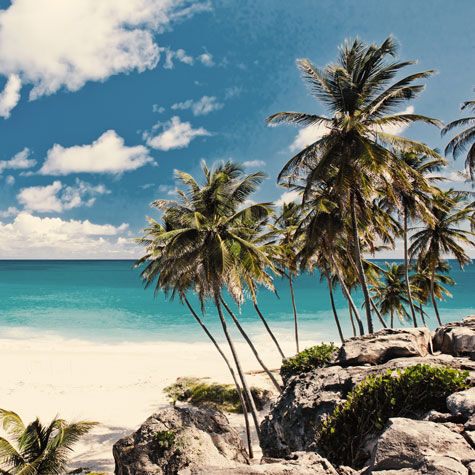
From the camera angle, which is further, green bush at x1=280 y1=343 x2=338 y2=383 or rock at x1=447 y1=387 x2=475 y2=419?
green bush at x1=280 y1=343 x2=338 y2=383

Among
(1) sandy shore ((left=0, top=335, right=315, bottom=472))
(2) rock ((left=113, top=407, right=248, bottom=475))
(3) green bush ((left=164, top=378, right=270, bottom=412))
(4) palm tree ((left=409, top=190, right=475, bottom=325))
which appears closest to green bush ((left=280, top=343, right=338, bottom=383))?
(2) rock ((left=113, top=407, right=248, bottom=475))

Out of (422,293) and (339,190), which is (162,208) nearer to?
(339,190)

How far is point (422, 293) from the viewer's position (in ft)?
96.0

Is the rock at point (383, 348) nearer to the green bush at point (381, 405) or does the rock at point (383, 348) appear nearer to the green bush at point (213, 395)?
the green bush at point (381, 405)

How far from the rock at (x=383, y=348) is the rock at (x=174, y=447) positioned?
13.5ft

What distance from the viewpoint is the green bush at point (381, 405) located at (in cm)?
477

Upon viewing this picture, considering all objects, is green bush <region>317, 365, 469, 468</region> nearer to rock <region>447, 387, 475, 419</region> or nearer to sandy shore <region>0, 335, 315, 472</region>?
rock <region>447, 387, 475, 419</region>

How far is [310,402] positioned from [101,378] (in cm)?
1938

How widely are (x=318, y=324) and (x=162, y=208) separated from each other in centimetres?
3621

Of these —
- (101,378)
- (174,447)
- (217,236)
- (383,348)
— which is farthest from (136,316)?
(383,348)

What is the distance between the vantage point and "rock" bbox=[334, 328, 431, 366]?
7.43 meters

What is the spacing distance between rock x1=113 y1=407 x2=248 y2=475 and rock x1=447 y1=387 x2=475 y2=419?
5.43 metres

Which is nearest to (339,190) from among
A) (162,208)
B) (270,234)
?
(270,234)

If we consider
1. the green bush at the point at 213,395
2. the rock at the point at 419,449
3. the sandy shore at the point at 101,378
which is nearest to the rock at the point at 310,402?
the rock at the point at 419,449
